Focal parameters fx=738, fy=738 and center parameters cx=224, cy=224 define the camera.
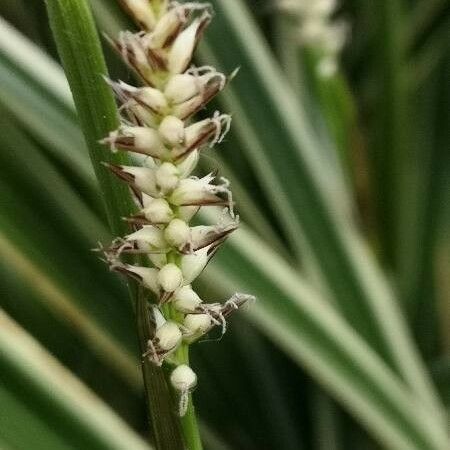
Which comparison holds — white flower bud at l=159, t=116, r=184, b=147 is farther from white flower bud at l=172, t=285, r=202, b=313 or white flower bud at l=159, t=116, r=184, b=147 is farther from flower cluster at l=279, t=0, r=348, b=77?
flower cluster at l=279, t=0, r=348, b=77

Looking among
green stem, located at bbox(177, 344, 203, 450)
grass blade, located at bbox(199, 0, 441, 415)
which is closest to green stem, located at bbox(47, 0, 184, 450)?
green stem, located at bbox(177, 344, 203, 450)

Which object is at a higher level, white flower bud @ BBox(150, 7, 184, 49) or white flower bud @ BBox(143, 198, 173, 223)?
white flower bud @ BBox(150, 7, 184, 49)

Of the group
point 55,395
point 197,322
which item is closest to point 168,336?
point 197,322

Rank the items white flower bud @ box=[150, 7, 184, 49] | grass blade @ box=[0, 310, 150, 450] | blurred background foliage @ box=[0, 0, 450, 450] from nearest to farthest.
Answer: white flower bud @ box=[150, 7, 184, 49]
grass blade @ box=[0, 310, 150, 450]
blurred background foliage @ box=[0, 0, 450, 450]

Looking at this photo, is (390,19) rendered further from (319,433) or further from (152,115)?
(152,115)

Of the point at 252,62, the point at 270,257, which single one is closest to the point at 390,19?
the point at 252,62

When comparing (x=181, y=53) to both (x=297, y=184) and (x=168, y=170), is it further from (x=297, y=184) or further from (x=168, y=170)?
(x=297, y=184)

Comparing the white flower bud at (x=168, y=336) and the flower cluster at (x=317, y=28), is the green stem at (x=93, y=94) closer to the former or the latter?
the white flower bud at (x=168, y=336)

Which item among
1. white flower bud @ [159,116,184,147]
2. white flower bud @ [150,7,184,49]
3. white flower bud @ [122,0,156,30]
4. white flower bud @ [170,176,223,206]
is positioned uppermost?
white flower bud @ [122,0,156,30]
